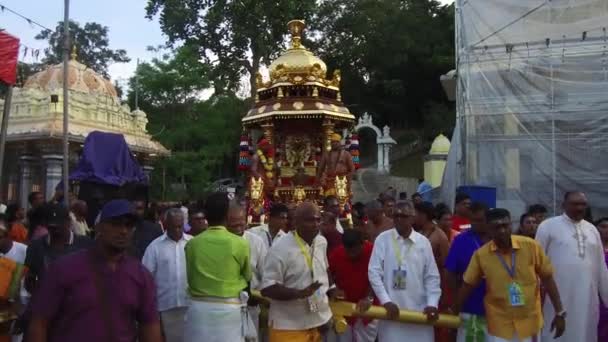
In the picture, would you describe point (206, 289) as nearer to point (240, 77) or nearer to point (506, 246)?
point (506, 246)

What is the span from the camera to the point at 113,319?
3422mm

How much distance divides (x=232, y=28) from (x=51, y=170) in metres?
11.0

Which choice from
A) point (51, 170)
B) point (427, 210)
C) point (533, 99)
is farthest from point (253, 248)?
point (51, 170)

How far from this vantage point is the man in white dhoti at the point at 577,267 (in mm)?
6480

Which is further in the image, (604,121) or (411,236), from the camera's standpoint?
(604,121)

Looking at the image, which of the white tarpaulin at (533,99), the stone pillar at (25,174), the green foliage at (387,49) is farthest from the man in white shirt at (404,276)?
the green foliage at (387,49)

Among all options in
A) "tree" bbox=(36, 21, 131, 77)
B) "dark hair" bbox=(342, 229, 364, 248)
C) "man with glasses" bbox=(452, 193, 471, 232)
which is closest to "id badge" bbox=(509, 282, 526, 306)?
"dark hair" bbox=(342, 229, 364, 248)

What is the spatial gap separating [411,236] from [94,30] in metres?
58.5

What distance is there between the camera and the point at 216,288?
5.01 m

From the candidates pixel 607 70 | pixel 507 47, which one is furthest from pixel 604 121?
pixel 507 47

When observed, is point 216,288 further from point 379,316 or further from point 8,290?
point 8,290

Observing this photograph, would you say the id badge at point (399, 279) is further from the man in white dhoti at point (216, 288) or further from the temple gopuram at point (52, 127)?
the temple gopuram at point (52, 127)

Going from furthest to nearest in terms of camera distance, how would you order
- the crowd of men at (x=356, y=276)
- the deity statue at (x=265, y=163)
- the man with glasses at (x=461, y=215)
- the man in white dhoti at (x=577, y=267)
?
1. the deity statue at (x=265, y=163)
2. the man with glasses at (x=461, y=215)
3. the man in white dhoti at (x=577, y=267)
4. the crowd of men at (x=356, y=276)

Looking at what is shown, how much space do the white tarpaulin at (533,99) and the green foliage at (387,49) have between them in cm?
2421
